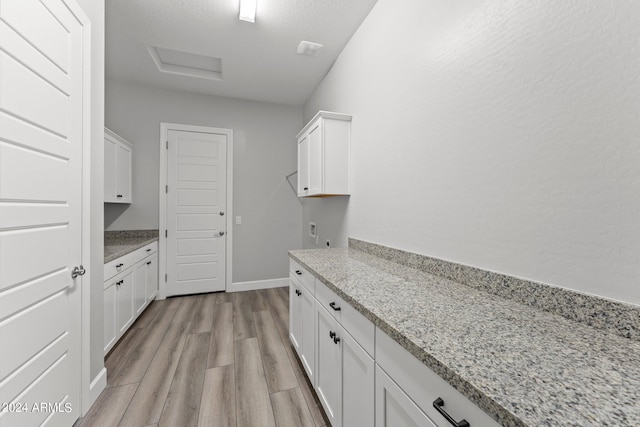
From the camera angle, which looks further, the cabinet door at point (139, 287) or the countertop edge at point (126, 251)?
the cabinet door at point (139, 287)

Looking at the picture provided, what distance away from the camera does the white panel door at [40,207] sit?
98cm

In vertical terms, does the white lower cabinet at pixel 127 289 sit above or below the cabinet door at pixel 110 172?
below

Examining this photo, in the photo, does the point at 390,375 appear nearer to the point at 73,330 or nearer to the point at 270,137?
the point at 73,330

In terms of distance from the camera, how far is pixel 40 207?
1.14m

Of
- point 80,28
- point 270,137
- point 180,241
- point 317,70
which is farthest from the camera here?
point 270,137

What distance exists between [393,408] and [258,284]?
10.5 ft

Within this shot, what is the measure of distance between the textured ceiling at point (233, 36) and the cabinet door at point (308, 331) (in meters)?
2.17

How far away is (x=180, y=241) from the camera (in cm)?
345

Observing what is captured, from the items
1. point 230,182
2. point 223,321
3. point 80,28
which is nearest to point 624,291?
point 80,28

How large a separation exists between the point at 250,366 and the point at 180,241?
2.16 m

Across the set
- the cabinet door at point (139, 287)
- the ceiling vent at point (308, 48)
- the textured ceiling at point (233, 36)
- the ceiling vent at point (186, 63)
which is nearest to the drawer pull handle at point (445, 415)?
the textured ceiling at point (233, 36)

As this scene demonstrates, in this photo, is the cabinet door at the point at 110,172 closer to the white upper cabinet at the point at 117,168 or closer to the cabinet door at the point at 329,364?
the white upper cabinet at the point at 117,168

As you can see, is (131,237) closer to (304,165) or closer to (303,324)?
(304,165)

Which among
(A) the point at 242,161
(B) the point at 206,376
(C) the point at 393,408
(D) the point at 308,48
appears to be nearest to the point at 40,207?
(B) the point at 206,376
